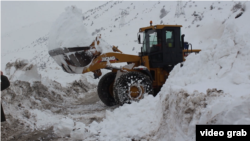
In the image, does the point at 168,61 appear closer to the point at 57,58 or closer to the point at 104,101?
the point at 104,101

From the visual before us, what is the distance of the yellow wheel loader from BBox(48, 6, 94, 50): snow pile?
150mm

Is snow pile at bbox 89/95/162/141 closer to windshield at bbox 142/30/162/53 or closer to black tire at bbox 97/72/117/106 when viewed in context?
black tire at bbox 97/72/117/106

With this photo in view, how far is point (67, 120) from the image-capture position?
15.2 feet

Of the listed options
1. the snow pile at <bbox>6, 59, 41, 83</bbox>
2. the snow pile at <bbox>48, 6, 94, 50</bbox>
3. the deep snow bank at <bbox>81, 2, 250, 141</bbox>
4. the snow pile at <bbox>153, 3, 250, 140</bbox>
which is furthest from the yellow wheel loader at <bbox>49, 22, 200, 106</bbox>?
the snow pile at <bbox>153, 3, 250, 140</bbox>

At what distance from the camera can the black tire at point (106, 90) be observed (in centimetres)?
759

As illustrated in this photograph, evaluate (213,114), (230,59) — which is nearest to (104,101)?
(230,59)

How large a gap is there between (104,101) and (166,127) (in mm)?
4104

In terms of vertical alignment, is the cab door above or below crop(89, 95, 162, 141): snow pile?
above

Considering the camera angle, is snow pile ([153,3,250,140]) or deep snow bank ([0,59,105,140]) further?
deep snow bank ([0,59,105,140])

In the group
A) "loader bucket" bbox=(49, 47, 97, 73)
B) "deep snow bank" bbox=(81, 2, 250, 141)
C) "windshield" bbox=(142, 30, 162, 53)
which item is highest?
"windshield" bbox=(142, 30, 162, 53)

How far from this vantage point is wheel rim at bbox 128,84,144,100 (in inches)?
254

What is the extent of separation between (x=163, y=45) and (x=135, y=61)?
106 centimetres

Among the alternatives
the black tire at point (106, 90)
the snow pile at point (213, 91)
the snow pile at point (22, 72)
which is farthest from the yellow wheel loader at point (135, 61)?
the snow pile at point (213, 91)

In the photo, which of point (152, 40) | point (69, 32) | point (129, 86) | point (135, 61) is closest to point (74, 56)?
point (69, 32)
